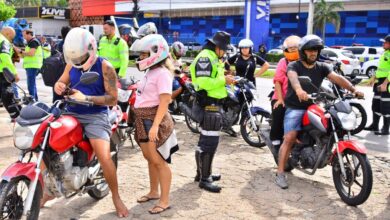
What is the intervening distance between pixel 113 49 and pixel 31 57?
3.02 meters

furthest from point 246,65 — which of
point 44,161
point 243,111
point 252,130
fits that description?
point 44,161

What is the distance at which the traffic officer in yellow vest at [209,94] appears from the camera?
4848mm

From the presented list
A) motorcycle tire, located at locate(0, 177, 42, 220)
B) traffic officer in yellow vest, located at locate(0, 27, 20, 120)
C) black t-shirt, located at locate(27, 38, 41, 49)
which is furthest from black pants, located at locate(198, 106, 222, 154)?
black t-shirt, located at locate(27, 38, 41, 49)

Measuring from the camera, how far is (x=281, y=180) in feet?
16.8

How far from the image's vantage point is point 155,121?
13.0ft

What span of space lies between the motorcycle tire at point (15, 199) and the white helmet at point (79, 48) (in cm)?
101

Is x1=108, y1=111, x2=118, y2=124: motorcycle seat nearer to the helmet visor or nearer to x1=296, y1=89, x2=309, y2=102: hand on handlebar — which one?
the helmet visor

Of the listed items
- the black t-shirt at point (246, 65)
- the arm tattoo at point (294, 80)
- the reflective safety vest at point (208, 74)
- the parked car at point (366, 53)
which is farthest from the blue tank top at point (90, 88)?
the parked car at point (366, 53)

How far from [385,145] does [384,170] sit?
5.53 ft

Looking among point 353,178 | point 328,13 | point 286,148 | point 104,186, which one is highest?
point 328,13

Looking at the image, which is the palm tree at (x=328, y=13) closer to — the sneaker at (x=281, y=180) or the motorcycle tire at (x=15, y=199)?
the sneaker at (x=281, y=180)

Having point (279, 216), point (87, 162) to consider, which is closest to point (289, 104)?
point (279, 216)

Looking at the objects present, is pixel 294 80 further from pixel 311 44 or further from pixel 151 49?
pixel 151 49

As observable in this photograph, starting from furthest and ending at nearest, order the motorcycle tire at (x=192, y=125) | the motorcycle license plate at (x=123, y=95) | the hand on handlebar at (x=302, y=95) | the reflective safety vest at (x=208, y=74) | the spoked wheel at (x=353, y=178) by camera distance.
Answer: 1. the motorcycle tire at (x=192, y=125)
2. the motorcycle license plate at (x=123, y=95)
3. the reflective safety vest at (x=208, y=74)
4. the hand on handlebar at (x=302, y=95)
5. the spoked wheel at (x=353, y=178)
